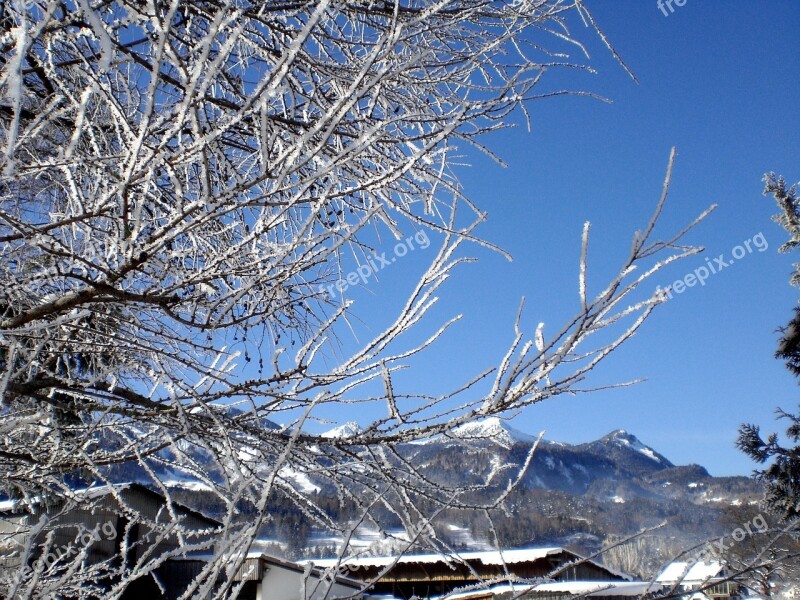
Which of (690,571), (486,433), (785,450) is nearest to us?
(690,571)

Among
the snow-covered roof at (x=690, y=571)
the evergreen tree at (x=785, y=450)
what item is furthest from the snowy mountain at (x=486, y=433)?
the evergreen tree at (x=785, y=450)

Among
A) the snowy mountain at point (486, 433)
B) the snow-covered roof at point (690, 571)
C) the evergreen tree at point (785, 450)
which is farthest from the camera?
the evergreen tree at point (785, 450)

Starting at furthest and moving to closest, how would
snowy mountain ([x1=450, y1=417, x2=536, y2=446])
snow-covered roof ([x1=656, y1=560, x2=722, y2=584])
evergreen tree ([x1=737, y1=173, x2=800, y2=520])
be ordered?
evergreen tree ([x1=737, y1=173, x2=800, y2=520]), snowy mountain ([x1=450, y1=417, x2=536, y2=446]), snow-covered roof ([x1=656, y1=560, x2=722, y2=584])

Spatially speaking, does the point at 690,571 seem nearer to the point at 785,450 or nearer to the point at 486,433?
the point at 486,433

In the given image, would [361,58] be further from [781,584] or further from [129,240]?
[781,584]

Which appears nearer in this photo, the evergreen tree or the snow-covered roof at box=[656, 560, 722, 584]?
the snow-covered roof at box=[656, 560, 722, 584]

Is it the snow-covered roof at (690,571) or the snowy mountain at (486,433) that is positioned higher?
the snowy mountain at (486,433)

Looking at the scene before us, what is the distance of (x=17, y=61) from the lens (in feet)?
3.05

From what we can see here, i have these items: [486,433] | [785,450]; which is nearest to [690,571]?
[486,433]

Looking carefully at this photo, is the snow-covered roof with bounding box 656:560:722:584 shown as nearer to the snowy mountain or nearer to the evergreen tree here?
the snowy mountain

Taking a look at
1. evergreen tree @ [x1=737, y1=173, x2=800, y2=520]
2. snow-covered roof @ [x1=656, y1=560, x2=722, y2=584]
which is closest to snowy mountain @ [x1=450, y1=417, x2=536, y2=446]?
snow-covered roof @ [x1=656, y1=560, x2=722, y2=584]

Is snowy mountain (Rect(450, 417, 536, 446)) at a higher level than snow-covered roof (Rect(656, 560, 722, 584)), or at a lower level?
higher

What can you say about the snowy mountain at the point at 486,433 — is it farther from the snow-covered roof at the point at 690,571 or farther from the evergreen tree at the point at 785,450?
the evergreen tree at the point at 785,450

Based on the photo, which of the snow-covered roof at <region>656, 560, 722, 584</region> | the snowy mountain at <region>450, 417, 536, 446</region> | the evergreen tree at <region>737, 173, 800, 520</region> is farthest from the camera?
the evergreen tree at <region>737, 173, 800, 520</region>
